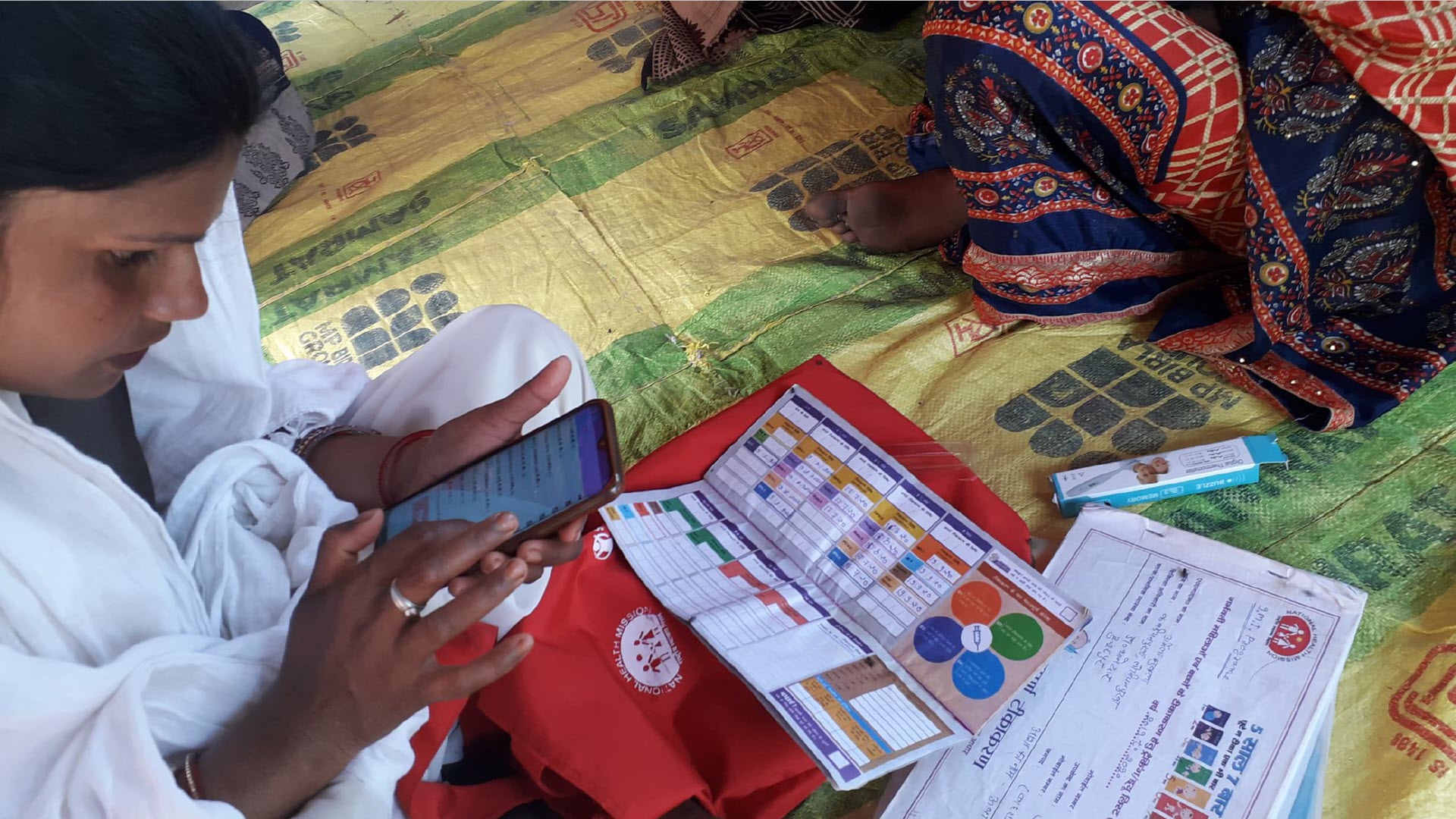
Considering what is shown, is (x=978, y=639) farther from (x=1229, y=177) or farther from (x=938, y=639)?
(x=1229, y=177)

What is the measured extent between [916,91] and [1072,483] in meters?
0.77

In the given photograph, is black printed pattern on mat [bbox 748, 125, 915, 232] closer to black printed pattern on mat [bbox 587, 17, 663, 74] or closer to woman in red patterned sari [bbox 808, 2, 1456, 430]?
woman in red patterned sari [bbox 808, 2, 1456, 430]

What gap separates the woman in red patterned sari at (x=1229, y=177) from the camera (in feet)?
2.79

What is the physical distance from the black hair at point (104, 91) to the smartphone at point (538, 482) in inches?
10.6

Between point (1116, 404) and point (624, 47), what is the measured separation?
1069 mm

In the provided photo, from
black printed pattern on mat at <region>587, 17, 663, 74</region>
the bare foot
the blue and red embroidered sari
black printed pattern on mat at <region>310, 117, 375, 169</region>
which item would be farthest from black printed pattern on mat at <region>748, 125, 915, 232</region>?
black printed pattern on mat at <region>310, 117, 375, 169</region>

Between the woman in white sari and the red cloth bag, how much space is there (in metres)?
0.08

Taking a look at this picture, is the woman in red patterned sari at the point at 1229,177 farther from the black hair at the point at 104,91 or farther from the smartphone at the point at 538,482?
the black hair at the point at 104,91

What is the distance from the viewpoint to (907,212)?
1.23 metres

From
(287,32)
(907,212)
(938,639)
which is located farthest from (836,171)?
(287,32)

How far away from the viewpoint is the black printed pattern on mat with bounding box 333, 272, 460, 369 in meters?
1.24

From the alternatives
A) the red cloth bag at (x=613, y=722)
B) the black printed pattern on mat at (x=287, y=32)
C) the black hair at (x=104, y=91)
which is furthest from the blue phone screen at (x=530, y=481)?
the black printed pattern on mat at (x=287, y=32)

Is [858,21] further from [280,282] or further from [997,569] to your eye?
[997,569]

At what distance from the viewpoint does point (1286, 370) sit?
971 mm
